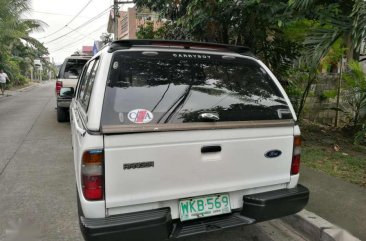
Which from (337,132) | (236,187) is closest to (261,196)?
(236,187)

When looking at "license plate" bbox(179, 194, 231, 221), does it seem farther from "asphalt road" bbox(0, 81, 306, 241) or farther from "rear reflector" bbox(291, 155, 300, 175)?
"asphalt road" bbox(0, 81, 306, 241)

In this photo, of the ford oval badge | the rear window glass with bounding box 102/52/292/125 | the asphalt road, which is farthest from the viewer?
the asphalt road

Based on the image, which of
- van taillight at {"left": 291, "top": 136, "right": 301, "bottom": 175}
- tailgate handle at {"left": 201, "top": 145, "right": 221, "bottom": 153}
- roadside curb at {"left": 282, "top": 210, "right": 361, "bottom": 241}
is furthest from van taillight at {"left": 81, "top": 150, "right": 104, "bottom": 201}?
roadside curb at {"left": 282, "top": 210, "right": 361, "bottom": 241}

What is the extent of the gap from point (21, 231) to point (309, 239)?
298 cm

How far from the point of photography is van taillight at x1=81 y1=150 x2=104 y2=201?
102 inches

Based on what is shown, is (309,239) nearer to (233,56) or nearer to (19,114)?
(233,56)

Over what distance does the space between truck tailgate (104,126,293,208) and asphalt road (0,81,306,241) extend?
0.96 metres

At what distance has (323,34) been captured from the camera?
197 inches

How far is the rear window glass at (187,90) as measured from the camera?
2828 millimetres

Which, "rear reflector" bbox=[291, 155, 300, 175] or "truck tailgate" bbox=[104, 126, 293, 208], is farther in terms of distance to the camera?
"rear reflector" bbox=[291, 155, 300, 175]

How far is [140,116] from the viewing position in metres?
2.76

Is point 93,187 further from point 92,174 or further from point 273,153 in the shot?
point 273,153

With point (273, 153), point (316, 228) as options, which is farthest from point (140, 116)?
point (316, 228)

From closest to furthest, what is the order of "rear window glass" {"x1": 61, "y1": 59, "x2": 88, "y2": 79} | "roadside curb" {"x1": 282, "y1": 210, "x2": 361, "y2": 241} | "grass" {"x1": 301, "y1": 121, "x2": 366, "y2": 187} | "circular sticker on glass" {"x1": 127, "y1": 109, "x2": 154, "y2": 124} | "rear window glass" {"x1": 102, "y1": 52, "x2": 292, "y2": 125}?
"circular sticker on glass" {"x1": 127, "y1": 109, "x2": 154, "y2": 124} → "rear window glass" {"x1": 102, "y1": 52, "x2": 292, "y2": 125} → "roadside curb" {"x1": 282, "y1": 210, "x2": 361, "y2": 241} → "grass" {"x1": 301, "y1": 121, "x2": 366, "y2": 187} → "rear window glass" {"x1": 61, "y1": 59, "x2": 88, "y2": 79}
